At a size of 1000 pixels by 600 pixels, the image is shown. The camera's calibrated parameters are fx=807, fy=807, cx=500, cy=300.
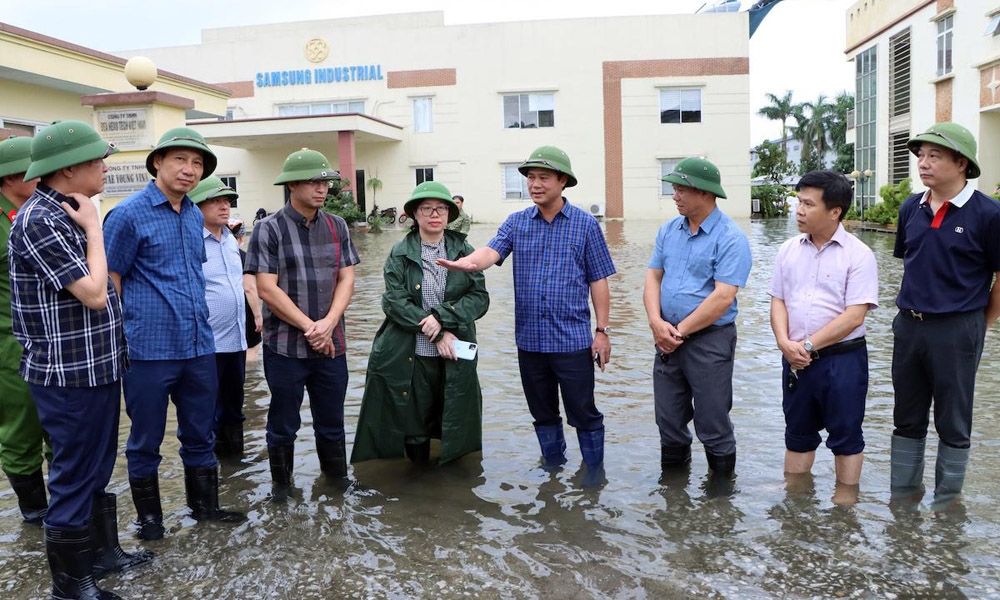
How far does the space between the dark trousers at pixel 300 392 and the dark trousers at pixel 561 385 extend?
1122mm

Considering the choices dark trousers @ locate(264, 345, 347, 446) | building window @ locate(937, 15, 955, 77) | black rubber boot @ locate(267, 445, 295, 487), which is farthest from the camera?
building window @ locate(937, 15, 955, 77)

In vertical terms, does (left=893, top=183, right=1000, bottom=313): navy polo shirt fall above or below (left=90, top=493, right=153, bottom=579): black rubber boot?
above

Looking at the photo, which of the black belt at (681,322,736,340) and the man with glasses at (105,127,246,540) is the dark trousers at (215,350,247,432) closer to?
the man with glasses at (105,127,246,540)

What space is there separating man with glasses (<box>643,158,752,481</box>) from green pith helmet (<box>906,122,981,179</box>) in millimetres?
1036

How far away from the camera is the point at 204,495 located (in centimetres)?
427

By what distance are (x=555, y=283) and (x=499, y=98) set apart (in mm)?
28884

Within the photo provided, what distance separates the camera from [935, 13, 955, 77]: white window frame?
2359 centimetres

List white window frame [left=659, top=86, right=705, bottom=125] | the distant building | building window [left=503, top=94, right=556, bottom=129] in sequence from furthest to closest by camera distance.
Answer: building window [left=503, top=94, right=556, bottom=129], white window frame [left=659, top=86, right=705, bottom=125], the distant building

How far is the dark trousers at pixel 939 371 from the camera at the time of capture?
4.14m

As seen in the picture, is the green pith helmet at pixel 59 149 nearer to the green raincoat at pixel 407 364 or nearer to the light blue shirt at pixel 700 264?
the green raincoat at pixel 407 364

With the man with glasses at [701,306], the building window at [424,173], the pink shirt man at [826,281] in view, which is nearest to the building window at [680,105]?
the building window at [424,173]

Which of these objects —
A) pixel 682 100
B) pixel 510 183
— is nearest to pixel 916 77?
pixel 682 100

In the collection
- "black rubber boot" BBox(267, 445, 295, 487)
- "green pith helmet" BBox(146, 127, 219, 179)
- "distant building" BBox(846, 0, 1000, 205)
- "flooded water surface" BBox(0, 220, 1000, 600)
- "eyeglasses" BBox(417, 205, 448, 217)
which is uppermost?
"distant building" BBox(846, 0, 1000, 205)

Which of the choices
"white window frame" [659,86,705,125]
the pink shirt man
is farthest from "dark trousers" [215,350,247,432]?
"white window frame" [659,86,705,125]
